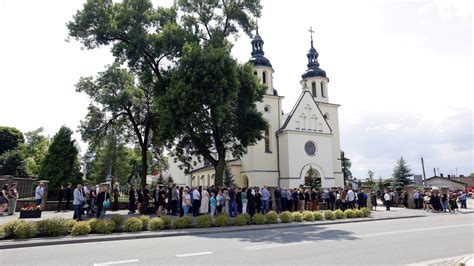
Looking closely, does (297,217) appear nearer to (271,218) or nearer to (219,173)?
(271,218)

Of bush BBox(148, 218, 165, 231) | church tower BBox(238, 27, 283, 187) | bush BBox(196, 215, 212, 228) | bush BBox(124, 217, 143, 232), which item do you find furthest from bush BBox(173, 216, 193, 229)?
church tower BBox(238, 27, 283, 187)

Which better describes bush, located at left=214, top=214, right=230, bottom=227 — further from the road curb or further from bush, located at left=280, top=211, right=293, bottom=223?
bush, located at left=280, top=211, right=293, bottom=223

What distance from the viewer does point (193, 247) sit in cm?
991

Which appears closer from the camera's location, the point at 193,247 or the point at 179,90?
the point at 193,247

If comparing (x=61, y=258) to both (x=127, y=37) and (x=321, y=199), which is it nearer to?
(x=127, y=37)

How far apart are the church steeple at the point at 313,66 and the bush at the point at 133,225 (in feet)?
129

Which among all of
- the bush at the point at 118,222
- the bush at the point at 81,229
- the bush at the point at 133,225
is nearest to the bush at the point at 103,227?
the bush at the point at 81,229

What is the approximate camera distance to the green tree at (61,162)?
28531mm

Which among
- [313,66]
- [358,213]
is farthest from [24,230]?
[313,66]

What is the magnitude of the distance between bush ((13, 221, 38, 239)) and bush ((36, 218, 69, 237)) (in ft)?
1.04

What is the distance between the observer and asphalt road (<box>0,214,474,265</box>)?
26.2 feet

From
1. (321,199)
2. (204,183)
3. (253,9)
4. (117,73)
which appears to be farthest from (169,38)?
(204,183)

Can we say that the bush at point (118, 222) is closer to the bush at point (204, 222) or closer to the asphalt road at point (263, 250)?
the asphalt road at point (263, 250)

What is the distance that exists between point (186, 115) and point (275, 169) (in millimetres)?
21689
